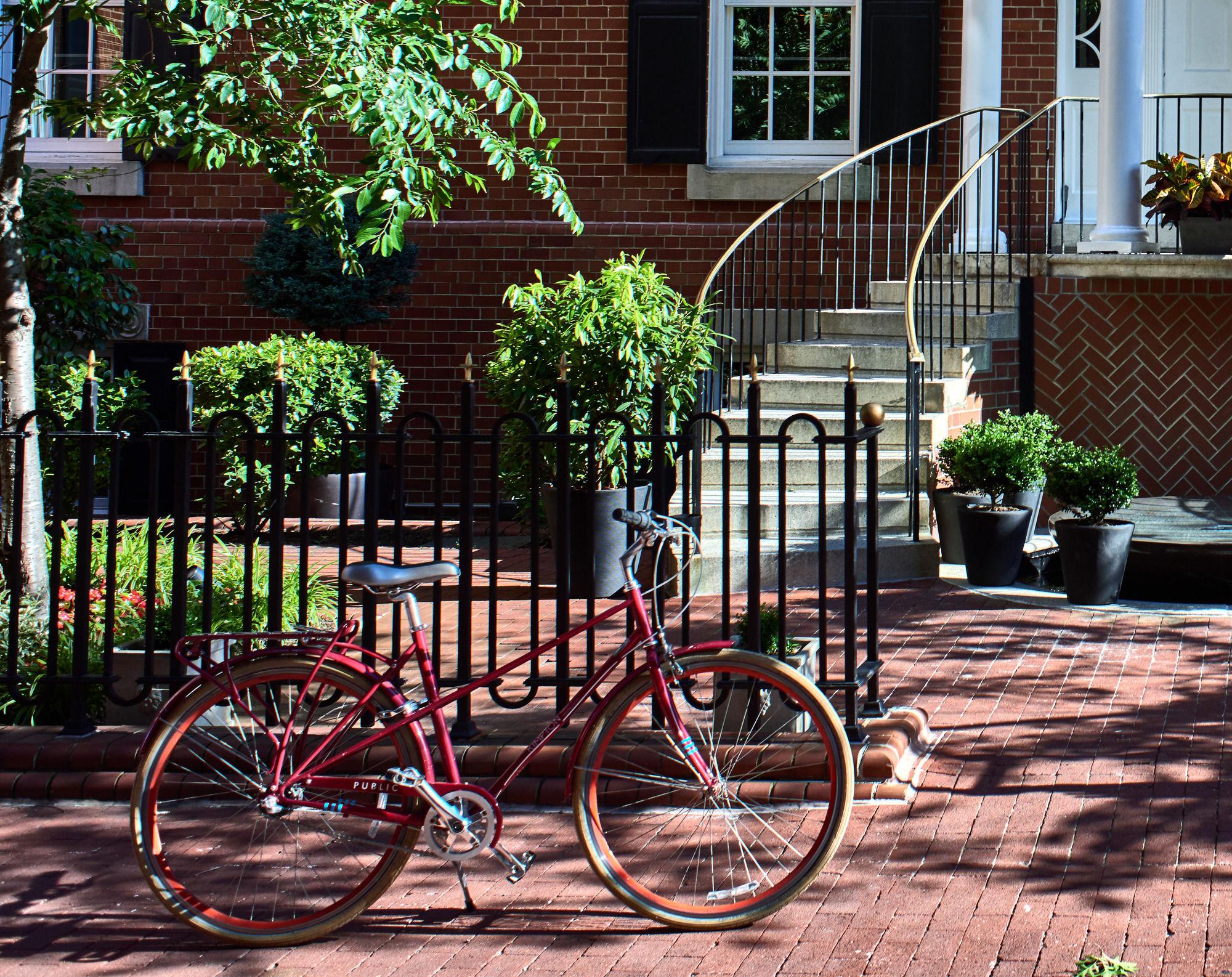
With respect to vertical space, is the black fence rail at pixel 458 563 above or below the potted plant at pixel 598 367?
below

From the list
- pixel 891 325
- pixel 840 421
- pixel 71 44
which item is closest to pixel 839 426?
pixel 840 421

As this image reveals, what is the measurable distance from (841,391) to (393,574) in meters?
6.42

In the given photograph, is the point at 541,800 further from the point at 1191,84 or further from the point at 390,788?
the point at 1191,84

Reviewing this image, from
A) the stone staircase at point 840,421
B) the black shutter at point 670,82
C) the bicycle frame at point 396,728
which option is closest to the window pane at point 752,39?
the black shutter at point 670,82

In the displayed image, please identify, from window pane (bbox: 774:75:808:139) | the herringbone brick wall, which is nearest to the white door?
the herringbone brick wall

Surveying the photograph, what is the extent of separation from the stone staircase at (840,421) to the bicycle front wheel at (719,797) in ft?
9.55

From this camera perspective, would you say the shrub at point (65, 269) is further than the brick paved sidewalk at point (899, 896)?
Yes

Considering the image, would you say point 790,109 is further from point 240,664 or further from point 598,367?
point 240,664

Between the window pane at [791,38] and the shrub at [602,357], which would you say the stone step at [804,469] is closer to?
the shrub at [602,357]

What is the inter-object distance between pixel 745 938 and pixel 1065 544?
4553 millimetres

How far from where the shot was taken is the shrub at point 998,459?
8125mm

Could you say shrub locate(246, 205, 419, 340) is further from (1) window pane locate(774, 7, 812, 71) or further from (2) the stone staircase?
(1) window pane locate(774, 7, 812, 71)

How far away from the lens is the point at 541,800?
4.64 m

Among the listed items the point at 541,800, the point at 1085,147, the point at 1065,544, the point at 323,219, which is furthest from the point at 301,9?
the point at 1085,147
